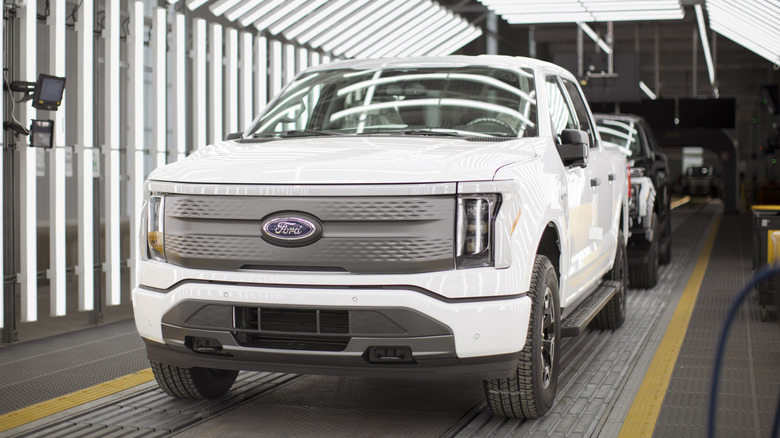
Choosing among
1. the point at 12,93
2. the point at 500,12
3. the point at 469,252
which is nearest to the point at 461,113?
the point at 469,252

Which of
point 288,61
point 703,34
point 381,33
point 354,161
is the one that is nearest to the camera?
point 354,161

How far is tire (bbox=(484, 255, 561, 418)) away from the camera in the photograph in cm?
430

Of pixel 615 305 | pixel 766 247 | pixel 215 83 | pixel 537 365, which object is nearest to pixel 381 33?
pixel 215 83

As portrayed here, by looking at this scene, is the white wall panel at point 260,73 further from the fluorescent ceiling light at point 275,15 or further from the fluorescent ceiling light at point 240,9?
the fluorescent ceiling light at point 240,9

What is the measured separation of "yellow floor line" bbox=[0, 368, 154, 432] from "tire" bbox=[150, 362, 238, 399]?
58 centimetres

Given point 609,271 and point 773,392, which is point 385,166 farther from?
point 609,271

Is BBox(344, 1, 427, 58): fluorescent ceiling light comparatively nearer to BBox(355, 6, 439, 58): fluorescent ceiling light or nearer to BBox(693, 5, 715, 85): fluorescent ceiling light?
BBox(355, 6, 439, 58): fluorescent ceiling light

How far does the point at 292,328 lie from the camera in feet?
13.3

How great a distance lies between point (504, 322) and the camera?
158 inches

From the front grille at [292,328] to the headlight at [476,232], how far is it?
1.87 feet

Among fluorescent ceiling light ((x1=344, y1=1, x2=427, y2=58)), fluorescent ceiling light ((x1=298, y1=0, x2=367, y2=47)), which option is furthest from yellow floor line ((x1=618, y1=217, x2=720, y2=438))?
fluorescent ceiling light ((x1=344, y1=1, x2=427, y2=58))

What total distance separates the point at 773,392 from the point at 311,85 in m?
3.29

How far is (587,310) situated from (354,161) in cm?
239

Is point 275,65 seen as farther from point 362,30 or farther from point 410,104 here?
point 410,104
